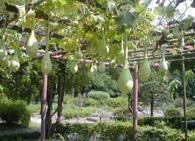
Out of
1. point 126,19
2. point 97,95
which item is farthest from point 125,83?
point 97,95

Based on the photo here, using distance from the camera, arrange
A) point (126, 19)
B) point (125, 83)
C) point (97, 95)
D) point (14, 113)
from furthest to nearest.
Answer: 1. point (97, 95)
2. point (14, 113)
3. point (126, 19)
4. point (125, 83)

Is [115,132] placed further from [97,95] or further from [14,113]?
[97,95]

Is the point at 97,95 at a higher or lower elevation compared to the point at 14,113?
higher

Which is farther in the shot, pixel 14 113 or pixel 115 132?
pixel 14 113

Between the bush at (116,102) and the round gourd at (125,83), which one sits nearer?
the round gourd at (125,83)

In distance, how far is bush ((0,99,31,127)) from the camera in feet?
39.1

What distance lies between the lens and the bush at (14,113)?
11930 millimetres

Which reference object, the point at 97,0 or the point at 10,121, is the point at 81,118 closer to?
the point at 10,121

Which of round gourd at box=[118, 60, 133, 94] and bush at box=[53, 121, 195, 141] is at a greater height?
round gourd at box=[118, 60, 133, 94]

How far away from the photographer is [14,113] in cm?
1196

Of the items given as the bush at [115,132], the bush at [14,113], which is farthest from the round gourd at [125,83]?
the bush at [14,113]

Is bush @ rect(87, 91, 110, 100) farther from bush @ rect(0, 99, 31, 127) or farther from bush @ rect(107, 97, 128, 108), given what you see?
bush @ rect(0, 99, 31, 127)

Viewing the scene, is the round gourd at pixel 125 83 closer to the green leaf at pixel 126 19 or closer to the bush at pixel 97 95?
the green leaf at pixel 126 19

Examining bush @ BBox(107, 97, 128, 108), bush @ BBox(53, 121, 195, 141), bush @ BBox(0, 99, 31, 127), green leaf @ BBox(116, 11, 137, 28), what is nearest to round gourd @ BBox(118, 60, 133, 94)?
green leaf @ BBox(116, 11, 137, 28)
